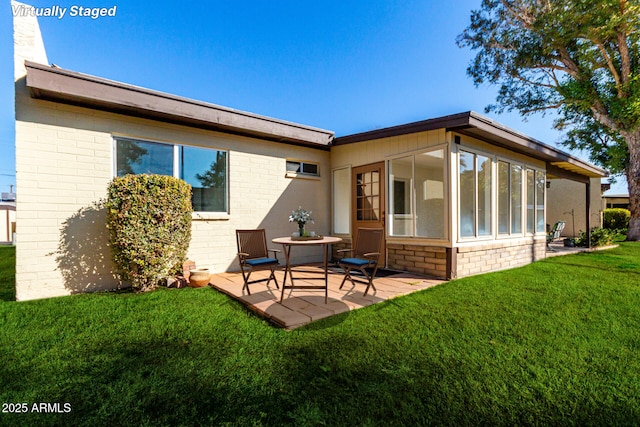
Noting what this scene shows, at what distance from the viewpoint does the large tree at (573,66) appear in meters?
8.66

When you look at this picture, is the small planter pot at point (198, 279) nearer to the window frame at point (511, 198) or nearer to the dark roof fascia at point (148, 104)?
the dark roof fascia at point (148, 104)

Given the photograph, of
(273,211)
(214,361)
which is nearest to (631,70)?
(273,211)

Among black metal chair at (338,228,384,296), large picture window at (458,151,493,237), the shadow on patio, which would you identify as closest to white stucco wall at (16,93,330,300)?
the shadow on patio

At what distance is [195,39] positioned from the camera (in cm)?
680

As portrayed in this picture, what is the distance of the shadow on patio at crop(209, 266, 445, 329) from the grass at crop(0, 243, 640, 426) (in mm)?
168

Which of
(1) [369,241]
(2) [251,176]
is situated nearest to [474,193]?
(1) [369,241]

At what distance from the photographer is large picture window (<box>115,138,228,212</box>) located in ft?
15.4

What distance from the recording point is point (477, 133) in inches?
204

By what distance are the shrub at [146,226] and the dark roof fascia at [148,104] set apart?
1.21 meters

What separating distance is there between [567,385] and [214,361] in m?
2.64

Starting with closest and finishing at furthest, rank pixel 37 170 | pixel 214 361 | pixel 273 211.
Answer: pixel 214 361 → pixel 37 170 → pixel 273 211

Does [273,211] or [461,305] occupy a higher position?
[273,211]

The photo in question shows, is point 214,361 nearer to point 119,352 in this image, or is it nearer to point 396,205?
point 119,352

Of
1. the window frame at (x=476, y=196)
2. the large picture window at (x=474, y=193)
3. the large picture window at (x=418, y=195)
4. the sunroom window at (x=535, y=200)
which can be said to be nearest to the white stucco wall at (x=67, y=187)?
the large picture window at (x=418, y=195)
